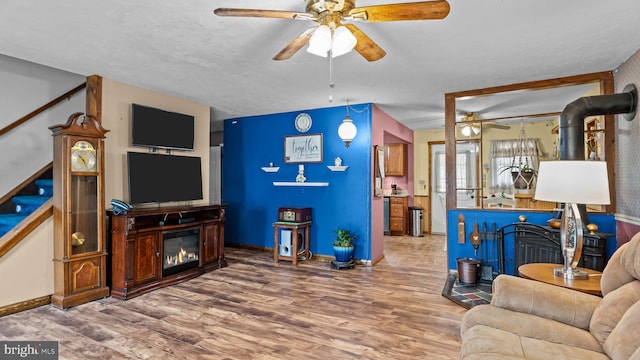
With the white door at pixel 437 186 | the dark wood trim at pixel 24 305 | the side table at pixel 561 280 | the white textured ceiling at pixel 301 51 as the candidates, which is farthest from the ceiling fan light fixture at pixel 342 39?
the white door at pixel 437 186

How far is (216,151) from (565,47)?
591 cm

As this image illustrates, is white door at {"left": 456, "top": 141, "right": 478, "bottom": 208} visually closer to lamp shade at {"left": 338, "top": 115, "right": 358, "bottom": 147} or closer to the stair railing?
lamp shade at {"left": 338, "top": 115, "right": 358, "bottom": 147}

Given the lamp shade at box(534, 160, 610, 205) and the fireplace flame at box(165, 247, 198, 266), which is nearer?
the lamp shade at box(534, 160, 610, 205)

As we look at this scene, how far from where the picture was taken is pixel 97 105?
147 inches

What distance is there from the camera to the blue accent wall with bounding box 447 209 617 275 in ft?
11.7

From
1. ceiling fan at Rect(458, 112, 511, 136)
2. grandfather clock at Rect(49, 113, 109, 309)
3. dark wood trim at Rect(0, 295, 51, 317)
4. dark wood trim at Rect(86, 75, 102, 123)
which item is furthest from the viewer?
ceiling fan at Rect(458, 112, 511, 136)

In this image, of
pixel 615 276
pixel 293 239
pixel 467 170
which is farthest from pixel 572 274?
pixel 467 170

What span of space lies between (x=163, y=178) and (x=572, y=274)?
14.0 feet

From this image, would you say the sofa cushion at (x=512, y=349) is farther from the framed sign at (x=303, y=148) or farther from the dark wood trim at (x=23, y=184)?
the dark wood trim at (x=23, y=184)

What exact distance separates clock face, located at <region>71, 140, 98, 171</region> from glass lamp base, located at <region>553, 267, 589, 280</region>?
14.2 feet

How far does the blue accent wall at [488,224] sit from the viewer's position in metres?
3.58

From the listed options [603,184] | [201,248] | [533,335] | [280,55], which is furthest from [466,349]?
[201,248]

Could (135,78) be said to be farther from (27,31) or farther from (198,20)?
(198,20)

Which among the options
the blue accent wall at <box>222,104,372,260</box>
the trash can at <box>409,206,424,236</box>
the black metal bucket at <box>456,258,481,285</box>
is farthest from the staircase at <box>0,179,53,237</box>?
the trash can at <box>409,206,424,236</box>
